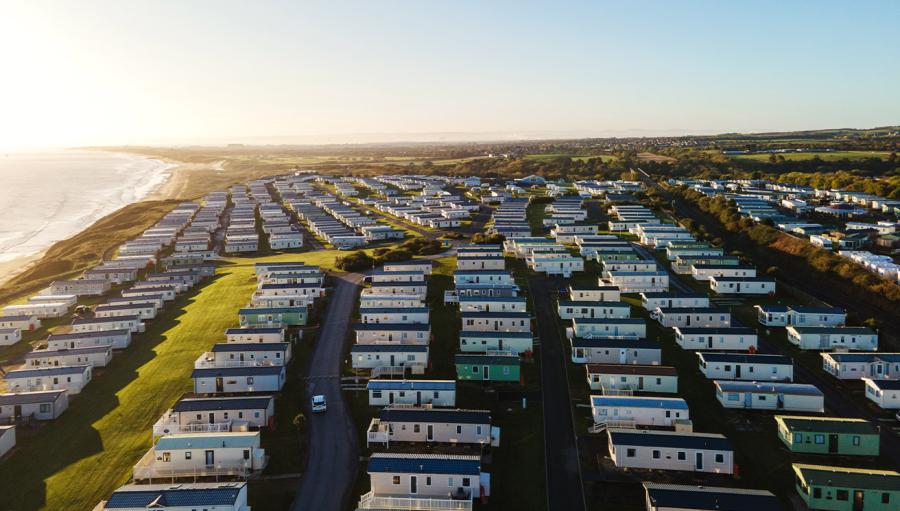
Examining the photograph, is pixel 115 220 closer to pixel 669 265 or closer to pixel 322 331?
pixel 322 331

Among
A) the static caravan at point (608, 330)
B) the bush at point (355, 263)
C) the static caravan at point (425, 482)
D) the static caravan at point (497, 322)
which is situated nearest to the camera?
the static caravan at point (425, 482)

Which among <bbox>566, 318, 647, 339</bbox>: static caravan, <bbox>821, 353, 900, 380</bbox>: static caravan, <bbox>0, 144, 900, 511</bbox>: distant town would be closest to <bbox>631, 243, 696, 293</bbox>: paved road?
<bbox>0, 144, 900, 511</bbox>: distant town

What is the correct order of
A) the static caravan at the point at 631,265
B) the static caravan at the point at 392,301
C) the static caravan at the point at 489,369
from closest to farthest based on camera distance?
the static caravan at the point at 489,369 → the static caravan at the point at 392,301 → the static caravan at the point at 631,265

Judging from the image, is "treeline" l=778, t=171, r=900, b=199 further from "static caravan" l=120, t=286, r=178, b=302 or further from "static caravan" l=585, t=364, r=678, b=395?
"static caravan" l=120, t=286, r=178, b=302

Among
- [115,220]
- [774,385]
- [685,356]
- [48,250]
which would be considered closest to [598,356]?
[685,356]

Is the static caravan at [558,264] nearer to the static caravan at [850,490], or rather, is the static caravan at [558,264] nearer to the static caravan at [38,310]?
the static caravan at [850,490]

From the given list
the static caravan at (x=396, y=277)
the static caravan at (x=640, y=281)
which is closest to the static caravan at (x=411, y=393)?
the static caravan at (x=396, y=277)
